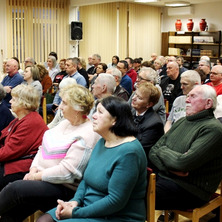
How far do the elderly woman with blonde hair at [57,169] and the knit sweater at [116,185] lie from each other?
230 millimetres

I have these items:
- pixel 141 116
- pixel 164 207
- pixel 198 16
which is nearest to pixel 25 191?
pixel 164 207

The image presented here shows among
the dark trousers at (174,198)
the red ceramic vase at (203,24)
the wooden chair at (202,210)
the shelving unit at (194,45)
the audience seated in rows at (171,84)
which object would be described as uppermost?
the red ceramic vase at (203,24)

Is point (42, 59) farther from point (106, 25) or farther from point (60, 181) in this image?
point (60, 181)

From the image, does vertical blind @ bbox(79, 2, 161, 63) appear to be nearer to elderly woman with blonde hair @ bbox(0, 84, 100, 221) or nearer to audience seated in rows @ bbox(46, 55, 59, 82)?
audience seated in rows @ bbox(46, 55, 59, 82)

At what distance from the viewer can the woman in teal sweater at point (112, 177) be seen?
1.89 metres

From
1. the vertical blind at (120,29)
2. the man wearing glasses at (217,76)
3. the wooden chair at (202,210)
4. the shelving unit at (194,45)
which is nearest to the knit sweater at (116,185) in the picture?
the wooden chair at (202,210)

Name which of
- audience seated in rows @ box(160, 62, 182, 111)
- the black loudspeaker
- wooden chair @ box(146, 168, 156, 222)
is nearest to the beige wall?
the black loudspeaker

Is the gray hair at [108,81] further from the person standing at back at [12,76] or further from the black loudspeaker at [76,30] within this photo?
the black loudspeaker at [76,30]

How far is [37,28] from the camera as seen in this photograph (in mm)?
10336

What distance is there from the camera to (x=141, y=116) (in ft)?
9.63

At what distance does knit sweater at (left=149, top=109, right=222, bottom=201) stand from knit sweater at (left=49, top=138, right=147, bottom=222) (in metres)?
0.43

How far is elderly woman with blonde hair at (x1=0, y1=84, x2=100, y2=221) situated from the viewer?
228cm

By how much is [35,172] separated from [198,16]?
36.0 feet

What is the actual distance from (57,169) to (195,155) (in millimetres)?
906
